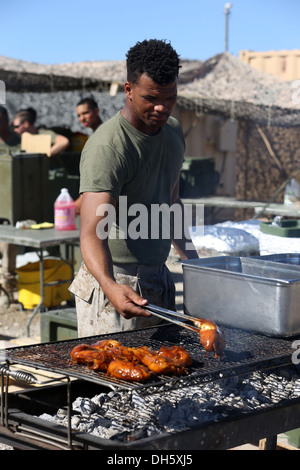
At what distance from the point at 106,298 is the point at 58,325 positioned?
229 centimetres

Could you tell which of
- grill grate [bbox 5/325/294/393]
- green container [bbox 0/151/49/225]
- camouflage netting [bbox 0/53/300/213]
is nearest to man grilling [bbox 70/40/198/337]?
grill grate [bbox 5/325/294/393]

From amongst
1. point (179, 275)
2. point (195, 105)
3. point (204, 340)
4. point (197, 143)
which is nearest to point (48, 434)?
point (204, 340)

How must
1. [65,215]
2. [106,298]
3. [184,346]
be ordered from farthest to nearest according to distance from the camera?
1. [65,215]
2. [106,298]
3. [184,346]

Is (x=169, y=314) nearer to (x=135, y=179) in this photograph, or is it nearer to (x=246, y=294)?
(x=246, y=294)

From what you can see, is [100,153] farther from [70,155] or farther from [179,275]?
[70,155]

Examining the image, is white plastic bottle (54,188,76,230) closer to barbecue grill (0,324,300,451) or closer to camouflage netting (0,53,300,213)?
barbecue grill (0,324,300,451)

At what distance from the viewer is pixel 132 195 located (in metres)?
3.04

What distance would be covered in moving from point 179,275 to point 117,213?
20.5 ft

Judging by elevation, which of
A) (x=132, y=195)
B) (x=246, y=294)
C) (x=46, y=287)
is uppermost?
(x=132, y=195)

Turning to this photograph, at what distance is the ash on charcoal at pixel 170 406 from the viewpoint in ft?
7.89

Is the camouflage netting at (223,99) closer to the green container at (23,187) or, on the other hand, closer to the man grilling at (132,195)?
the green container at (23,187)

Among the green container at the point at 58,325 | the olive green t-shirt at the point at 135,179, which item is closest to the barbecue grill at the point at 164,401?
the olive green t-shirt at the point at 135,179

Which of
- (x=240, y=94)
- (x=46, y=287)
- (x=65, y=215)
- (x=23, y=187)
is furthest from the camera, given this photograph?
(x=240, y=94)

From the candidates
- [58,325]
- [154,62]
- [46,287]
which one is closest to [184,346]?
[154,62]
